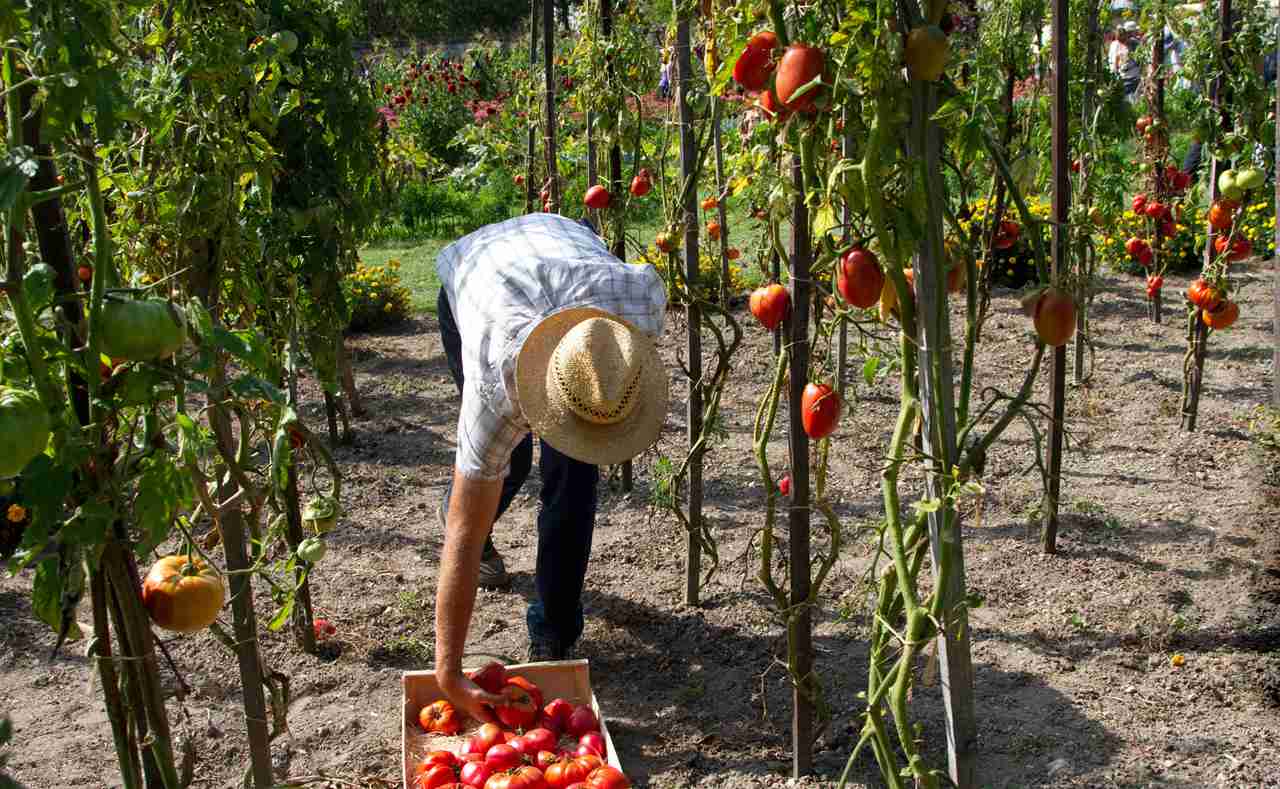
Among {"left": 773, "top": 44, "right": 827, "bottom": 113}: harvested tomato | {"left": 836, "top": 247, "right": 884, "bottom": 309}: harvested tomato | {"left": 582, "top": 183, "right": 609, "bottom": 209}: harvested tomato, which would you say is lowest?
{"left": 582, "top": 183, "right": 609, "bottom": 209}: harvested tomato

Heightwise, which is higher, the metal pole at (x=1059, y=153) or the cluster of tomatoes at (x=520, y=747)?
the metal pole at (x=1059, y=153)

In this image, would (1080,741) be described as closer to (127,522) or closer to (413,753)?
(413,753)

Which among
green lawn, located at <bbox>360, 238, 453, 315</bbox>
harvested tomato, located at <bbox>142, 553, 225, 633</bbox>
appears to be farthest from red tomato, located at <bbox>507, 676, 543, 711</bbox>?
green lawn, located at <bbox>360, 238, 453, 315</bbox>

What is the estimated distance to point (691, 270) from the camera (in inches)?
124

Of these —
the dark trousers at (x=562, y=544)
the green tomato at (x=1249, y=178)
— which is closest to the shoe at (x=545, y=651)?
the dark trousers at (x=562, y=544)

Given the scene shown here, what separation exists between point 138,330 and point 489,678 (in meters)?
1.61

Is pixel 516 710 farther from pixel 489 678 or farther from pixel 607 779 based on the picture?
pixel 607 779

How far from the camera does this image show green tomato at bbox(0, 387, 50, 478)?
1.00 m

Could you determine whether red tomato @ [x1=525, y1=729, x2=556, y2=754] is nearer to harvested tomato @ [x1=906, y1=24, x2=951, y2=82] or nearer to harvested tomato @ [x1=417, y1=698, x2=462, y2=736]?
harvested tomato @ [x1=417, y1=698, x2=462, y2=736]

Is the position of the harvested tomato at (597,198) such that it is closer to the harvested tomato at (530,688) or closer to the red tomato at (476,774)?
the harvested tomato at (530,688)

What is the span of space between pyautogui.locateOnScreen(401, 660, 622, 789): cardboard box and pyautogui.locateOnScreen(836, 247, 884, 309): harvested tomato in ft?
3.73

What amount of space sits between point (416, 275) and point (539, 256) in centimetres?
530

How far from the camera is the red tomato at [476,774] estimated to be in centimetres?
229

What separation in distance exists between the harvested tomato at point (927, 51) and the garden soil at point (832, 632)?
0.83 m
